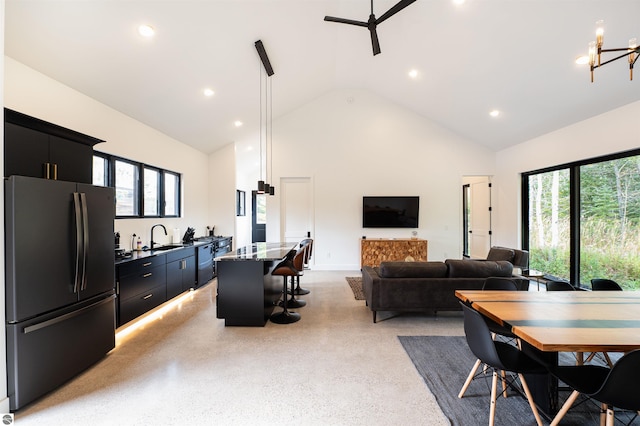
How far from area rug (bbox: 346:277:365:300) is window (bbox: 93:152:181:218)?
3821 millimetres

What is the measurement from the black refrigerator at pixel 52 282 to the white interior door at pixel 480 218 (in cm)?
781

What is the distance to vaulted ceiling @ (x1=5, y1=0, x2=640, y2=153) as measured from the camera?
2.97 meters

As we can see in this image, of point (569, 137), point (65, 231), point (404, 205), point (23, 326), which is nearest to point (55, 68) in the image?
point (65, 231)

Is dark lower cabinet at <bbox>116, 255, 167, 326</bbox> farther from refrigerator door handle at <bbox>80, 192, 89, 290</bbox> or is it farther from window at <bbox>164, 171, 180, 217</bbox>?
window at <bbox>164, 171, 180, 217</bbox>

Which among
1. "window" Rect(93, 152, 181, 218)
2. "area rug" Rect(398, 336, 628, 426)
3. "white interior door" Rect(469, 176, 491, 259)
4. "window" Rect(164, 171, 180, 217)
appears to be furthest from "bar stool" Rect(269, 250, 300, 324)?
"white interior door" Rect(469, 176, 491, 259)

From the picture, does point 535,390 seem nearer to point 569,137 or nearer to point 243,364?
point 243,364

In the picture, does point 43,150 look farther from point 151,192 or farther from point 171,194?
point 171,194

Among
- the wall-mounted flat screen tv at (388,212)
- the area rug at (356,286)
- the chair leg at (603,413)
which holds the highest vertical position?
the wall-mounted flat screen tv at (388,212)

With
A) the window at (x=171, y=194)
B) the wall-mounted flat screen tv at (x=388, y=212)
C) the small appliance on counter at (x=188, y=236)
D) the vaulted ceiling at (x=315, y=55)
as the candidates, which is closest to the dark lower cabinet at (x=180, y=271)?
the small appliance on counter at (x=188, y=236)

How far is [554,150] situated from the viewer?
17.5ft

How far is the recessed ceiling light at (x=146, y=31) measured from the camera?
3095 millimetres

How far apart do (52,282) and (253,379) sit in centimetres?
177

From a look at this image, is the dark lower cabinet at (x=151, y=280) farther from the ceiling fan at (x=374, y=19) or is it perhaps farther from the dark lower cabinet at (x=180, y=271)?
the ceiling fan at (x=374, y=19)

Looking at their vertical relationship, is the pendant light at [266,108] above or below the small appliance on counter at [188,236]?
above
